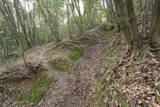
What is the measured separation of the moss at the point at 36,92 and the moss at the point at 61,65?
3.78 ft

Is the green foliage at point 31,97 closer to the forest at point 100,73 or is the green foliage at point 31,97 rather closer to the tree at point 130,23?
the forest at point 100,73

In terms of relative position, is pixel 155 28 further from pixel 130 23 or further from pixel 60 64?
pixel 60 64

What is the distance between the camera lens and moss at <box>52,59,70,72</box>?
9297 millimetres

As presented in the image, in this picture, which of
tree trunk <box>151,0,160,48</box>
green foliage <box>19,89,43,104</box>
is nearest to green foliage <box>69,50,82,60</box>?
green foliage <box>19,89,43,104</box>

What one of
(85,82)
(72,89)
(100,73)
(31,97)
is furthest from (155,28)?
(31,97)

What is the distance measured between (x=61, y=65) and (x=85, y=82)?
2.94 meters

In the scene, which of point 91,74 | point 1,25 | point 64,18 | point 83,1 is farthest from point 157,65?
point 64,18

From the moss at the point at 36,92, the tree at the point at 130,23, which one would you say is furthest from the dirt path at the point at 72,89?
the tree at the point at 130,23

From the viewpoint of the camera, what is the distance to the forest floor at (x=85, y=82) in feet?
13.3

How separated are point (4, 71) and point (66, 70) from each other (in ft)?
12.0

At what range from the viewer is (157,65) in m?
4.39

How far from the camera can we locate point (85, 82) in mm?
7074

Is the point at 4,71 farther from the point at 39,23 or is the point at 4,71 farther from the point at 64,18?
the point at 64,18

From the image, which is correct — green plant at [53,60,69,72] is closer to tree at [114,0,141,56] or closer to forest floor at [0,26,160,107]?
forest floor at [0,26,160,107]
